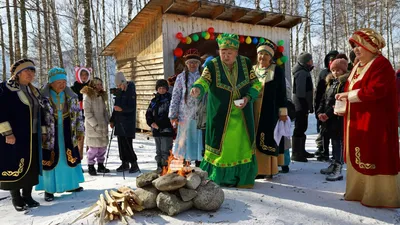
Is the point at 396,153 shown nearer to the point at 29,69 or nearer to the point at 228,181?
the point at 228,181

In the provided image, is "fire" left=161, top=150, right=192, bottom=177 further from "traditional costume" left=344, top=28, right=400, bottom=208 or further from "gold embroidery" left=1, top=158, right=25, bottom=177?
"traditional costume" left=344, top=28, right=400, bottom=208

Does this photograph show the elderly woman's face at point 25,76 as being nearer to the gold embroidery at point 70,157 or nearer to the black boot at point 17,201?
the gold embroidery at point 70,157

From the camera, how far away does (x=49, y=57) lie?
760 inches

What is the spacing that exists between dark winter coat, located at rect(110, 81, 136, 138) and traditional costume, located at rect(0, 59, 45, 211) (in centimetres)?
182

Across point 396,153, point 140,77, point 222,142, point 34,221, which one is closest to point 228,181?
point 222,142

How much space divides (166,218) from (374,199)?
7.73 ft

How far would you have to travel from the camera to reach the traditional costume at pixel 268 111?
4566 mm

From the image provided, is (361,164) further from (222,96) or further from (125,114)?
(125,114)

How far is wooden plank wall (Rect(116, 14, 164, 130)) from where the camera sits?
34.8 ft

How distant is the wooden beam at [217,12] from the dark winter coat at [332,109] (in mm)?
5959

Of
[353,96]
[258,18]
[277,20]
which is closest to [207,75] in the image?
[353,96]

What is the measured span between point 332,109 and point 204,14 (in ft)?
22.9

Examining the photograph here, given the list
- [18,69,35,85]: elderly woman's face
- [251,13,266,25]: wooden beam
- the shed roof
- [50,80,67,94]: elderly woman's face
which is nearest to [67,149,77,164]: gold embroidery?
[50,80,67,94]: elderly woman's face

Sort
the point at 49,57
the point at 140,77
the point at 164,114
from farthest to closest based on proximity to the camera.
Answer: the point at 49,57 → the point at 140,77 → the point at 164,114
